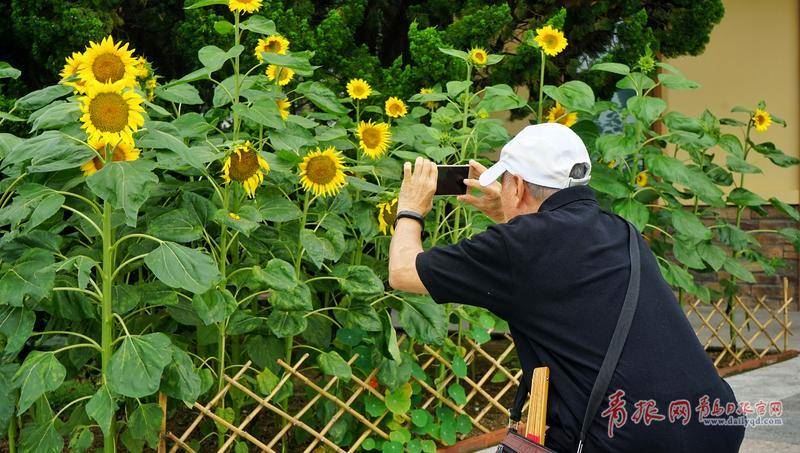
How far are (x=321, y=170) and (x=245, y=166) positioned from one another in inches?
13.6

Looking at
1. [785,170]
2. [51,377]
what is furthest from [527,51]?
[785,170]

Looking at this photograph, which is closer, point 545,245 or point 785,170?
point 545,245

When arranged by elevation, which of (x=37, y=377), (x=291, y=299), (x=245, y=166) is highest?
(x=245, y=166)

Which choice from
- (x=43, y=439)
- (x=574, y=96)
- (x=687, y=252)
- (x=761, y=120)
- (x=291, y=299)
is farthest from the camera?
(x=761, y=120)

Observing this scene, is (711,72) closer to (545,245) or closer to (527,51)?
(527,51)

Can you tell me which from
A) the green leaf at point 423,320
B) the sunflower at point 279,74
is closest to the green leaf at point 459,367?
the green leaf at point 423,320

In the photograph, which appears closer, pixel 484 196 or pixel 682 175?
pixel 484 196

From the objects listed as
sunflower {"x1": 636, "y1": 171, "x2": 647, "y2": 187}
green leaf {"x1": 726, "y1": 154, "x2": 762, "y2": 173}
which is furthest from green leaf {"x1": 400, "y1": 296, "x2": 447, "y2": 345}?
green leaf {"x1": 726, "y1": 154, "x2": 762, "y2": 173}

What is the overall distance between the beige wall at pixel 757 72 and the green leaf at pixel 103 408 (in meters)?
6.67

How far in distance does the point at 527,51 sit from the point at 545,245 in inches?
135

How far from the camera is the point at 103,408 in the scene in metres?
3.14

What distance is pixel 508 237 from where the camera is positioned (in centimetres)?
242

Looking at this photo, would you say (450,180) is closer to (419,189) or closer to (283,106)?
(419,189)

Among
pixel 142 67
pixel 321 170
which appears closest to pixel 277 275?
pixel 321 170
